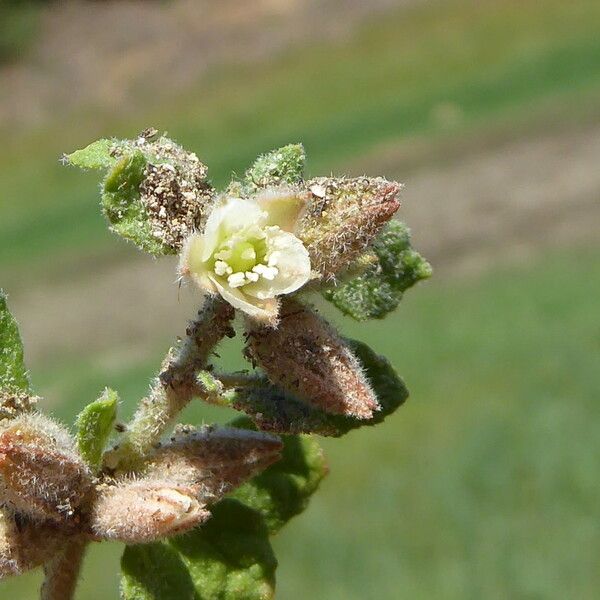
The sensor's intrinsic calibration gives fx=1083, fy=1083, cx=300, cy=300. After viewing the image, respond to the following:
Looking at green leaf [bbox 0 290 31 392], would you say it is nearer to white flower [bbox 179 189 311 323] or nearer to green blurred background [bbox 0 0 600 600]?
white flower [bbox 179 189 311 323]

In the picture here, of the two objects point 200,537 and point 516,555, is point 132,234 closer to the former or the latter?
point 200,537

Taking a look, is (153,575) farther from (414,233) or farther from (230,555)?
(414,233)

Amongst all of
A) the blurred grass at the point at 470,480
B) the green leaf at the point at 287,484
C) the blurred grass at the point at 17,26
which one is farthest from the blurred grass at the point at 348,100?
the green leaf at the point at 287,484

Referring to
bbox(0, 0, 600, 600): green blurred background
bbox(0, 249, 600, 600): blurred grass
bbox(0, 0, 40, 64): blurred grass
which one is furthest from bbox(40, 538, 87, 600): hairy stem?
bbox(0, 0, 40, 64): blurred grass

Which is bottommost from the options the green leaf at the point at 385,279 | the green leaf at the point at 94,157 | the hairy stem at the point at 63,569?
the hairy stem at the point at 63,569

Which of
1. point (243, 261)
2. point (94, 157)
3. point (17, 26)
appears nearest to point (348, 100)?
point (17, 26)

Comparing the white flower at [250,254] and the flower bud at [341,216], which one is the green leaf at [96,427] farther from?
the flower bud at [341,216]

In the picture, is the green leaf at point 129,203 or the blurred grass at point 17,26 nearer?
the green leaf at point 129,203
